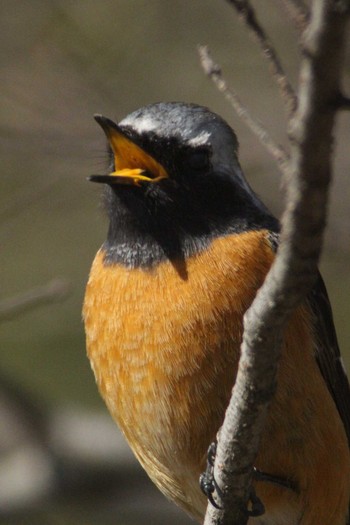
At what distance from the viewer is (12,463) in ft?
32.5

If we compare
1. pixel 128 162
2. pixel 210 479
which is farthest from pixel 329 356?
pixel 128 162

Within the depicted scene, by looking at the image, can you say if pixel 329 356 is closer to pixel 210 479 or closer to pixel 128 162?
pixel 210 479

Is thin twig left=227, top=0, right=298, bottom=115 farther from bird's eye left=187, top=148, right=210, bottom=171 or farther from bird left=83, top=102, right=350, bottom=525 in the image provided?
bird's eye left=187, top=148, right=210, bottom=171

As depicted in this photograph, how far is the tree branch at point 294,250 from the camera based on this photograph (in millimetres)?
2979

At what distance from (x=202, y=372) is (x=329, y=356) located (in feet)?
3.24

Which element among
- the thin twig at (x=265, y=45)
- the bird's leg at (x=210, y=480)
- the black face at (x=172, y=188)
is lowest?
the bird's leg at (x=210, y=480)

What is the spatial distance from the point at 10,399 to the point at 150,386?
4.13 meters

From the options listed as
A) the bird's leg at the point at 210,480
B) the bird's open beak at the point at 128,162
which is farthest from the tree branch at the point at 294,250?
the bird's open beak at the point at 128,162

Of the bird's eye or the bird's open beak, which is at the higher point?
the bird's open beak

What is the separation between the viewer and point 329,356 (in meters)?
6.45

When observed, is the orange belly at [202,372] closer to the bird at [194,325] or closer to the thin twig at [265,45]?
the bird at [194,325]

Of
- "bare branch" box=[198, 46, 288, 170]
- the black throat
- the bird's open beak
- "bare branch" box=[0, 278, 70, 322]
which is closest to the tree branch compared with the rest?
"bare branch" box=[198, 46, 288, 170]

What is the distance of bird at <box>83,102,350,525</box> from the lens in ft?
19.5

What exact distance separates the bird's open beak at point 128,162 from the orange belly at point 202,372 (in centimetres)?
55
